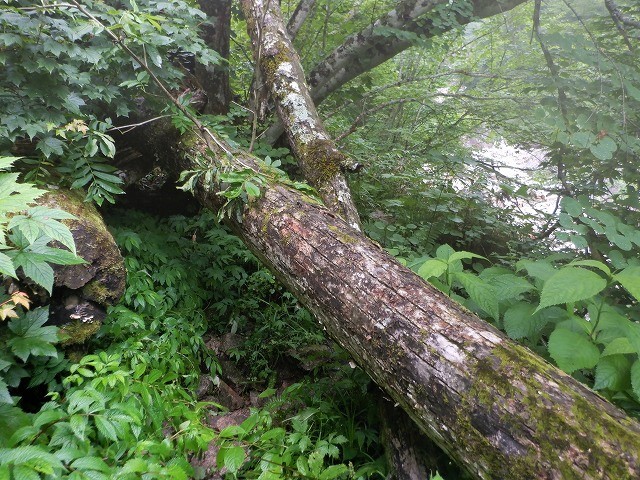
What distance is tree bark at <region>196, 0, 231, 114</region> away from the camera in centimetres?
429

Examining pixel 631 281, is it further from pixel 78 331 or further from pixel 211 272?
pixel 211 272

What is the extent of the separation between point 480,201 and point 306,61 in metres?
3.23

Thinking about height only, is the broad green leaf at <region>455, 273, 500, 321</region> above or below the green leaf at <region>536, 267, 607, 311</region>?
below

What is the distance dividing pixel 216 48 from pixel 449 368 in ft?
14.1

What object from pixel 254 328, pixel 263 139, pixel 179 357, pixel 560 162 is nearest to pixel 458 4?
pixel 560 162

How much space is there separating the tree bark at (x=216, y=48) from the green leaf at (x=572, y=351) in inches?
155

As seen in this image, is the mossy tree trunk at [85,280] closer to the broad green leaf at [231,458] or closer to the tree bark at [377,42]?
the broad green leaf at [231,458]

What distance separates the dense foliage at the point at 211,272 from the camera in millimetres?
1569

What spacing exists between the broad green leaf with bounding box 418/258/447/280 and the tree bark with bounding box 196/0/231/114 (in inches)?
130

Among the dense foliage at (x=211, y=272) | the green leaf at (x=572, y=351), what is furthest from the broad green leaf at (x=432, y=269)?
the green leaf at (x=572, y=351)

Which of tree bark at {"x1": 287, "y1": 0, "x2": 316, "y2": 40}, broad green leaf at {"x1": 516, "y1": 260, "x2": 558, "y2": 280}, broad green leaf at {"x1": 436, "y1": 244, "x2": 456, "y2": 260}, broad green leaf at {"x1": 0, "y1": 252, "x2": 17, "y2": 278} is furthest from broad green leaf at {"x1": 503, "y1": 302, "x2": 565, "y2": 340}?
tree bark at {"x1": 287, "y1": 0, "x2": 316, "y2": 40}

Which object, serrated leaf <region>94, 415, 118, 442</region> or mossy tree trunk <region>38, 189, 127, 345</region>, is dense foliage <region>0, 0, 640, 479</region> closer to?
serrated leaf <region>94, 415, 118, 442</region>

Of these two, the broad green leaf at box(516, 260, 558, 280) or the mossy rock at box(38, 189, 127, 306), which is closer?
the broad green leaf at box(516, 260, 558, 280)

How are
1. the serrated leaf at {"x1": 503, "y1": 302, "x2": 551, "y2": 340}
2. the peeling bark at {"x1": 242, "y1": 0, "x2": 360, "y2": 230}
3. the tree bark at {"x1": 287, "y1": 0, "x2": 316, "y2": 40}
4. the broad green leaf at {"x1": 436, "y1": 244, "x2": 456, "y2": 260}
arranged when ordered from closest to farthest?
the serrated leaf at {"x1": 503, "y1": 302, "x2": 551, "y2": 340} < the broad green leaf at {"x1": 436, "y1": 244, "x2": 456, "y2": 260} < the peeling bark at {"x1": 242, "y1": 0, "x2": 360, "y2": 230} < the tree bark at {"x1": 287, "y1": 0, "x2": 316, "y2": 40}
